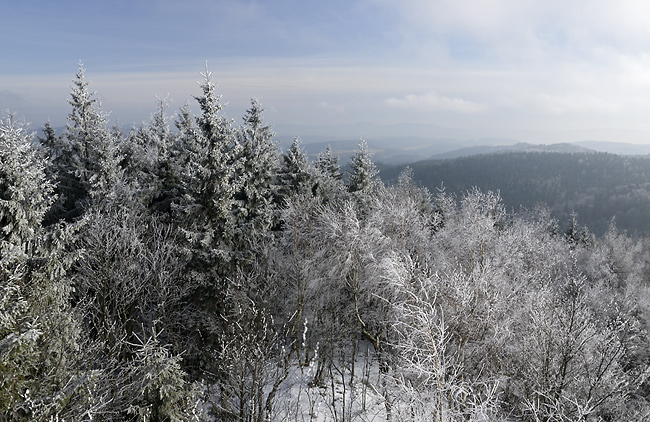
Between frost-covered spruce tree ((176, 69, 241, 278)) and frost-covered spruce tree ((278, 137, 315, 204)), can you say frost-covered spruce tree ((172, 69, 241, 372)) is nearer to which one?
frost-covered spruce tree ((176, 69, 241, 278))

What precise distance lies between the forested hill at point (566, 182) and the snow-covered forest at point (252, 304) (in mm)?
117740

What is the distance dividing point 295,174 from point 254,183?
21.0 feet

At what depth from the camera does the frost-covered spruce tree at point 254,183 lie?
671 inches

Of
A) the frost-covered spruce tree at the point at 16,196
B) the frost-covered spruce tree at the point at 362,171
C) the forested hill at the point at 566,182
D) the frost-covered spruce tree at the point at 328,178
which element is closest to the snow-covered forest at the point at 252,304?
the frost-covered spruce tree at the point at 16,196

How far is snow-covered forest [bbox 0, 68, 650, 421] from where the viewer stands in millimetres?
8930

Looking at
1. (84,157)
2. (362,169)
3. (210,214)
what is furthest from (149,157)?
(362,169)

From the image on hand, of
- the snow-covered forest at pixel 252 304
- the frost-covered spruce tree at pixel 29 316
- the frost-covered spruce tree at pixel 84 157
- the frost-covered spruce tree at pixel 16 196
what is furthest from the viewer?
the frost-covered spruce tree at pixel 84 157

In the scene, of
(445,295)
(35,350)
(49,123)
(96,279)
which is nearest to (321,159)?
(49,123)

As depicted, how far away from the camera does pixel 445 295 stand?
11.3 metres

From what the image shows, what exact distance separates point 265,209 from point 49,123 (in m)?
21.8

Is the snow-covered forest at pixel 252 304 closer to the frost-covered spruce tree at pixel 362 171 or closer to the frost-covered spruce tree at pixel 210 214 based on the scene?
the frost-covered spruce tree at pixel 210 214

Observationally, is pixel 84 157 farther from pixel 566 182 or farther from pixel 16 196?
pixel 566 182

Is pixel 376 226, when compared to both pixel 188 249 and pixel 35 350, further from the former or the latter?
pixel 35 350

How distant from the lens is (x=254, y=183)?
806 inches
